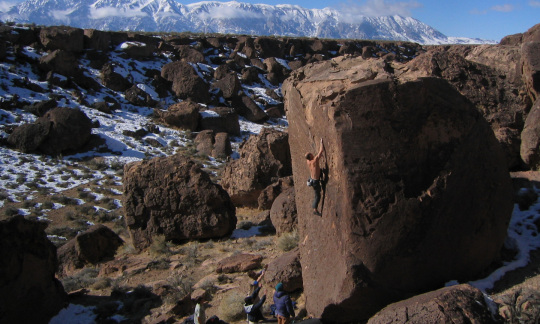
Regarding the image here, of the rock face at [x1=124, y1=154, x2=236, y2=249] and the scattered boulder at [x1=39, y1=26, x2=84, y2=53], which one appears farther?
the scattered boulder at [x1=39, y1=26, x2=84, y2=53]

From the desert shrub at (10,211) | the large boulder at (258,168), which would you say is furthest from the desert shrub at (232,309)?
the desert shrub at (10,211)

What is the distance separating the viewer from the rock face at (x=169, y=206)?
35.8 feet

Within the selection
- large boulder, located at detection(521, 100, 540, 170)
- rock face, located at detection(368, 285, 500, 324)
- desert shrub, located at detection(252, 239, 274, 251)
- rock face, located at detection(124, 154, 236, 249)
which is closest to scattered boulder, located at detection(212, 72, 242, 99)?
rock face, located at detection(124, 154, 236, 249)

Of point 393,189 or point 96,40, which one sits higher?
point 96,40

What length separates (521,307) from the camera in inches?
169

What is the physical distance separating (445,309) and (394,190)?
60.4 inches

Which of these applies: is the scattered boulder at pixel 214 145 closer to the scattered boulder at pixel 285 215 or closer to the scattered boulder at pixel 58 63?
the scattered boulder at pixel 58 63

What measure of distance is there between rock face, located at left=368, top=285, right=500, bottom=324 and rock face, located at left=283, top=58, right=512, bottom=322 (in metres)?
0.75

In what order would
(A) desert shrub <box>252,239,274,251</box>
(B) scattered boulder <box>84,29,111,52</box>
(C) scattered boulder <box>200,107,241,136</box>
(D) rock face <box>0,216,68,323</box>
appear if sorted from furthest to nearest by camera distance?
(B) scattered boulder <box>84,29,111,52</box>
(C) scattered boulder <box>200,107,241,136</box>
(A) desert shrub <box>252,239,274,251</box>
(D) rock face <box>0,216,68,323</box>

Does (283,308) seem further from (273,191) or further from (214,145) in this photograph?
(214,145)

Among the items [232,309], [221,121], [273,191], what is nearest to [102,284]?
[232,309]

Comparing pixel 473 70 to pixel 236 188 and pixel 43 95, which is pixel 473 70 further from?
pixel 43 95

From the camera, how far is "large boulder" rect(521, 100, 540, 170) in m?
8.08

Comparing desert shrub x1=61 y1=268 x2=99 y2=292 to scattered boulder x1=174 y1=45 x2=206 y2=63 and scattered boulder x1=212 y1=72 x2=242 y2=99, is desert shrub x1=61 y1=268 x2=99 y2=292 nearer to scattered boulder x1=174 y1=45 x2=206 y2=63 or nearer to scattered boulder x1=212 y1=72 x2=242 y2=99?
scattered boulder x1=212 y1=72 x2=242 y2=99
